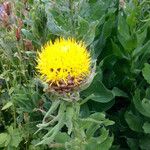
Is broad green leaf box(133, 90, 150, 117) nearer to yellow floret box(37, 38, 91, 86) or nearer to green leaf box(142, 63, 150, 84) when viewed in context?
green leaf box(142, 63, 150, 84)

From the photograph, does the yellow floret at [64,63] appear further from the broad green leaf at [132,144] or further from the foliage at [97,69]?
the broad green leaf at [132,144]

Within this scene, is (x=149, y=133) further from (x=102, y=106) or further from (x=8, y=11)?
(x=8, y=11)

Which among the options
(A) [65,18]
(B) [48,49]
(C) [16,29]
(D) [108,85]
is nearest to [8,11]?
(C) [16,29]

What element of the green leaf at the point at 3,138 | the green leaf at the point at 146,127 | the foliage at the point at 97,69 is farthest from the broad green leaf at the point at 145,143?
the green leaf at the point at 3,138

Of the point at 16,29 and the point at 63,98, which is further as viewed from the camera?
the point at 16,29

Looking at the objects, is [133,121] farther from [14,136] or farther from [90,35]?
[14,136]

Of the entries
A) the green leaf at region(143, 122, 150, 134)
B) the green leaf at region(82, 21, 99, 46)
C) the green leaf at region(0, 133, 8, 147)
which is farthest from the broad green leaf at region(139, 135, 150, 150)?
the green leaf at region(0, 133, 8, 147)
